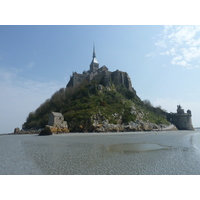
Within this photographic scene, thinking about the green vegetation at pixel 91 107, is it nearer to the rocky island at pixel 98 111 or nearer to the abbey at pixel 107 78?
the rocky island at pixel 98 111

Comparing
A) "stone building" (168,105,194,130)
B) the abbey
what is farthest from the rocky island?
"stone building" (168,105,194,130)

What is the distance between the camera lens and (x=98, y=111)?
4450cm

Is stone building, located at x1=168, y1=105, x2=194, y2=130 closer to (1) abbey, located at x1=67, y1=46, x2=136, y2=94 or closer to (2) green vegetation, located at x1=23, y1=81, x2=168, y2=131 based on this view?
(2) green vegetation, located at x1=23, y1=81, x2=168, y2=131

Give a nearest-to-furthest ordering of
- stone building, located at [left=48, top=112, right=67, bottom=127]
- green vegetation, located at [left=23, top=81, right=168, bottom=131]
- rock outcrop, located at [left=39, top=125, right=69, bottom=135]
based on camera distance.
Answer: rock outcrop, located at [left=39, top=125, right=69, bottom=135] → stone building, located at [left=48, top=112, right=67, bottom=127] → green vegetation, located at [left=23, top=81, right=168, bottom=131]

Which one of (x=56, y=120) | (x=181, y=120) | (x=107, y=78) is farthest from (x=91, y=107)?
(x=181, y=120)

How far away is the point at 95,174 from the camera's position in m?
5.74

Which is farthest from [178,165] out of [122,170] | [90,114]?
[90,114]

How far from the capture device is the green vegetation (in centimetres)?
4381

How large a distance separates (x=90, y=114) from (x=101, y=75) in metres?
30.2

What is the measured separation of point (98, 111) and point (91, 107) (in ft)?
12.8

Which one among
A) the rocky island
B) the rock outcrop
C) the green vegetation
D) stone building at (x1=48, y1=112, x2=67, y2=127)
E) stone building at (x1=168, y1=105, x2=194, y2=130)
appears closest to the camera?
the rock outcrop

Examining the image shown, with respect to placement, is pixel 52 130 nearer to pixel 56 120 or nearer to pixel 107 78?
pixel 56 120

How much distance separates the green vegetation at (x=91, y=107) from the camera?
43.8 metres

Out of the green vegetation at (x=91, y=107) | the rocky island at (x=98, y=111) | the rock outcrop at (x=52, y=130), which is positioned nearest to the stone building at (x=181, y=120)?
the rocky island at (x=98, y=111)
